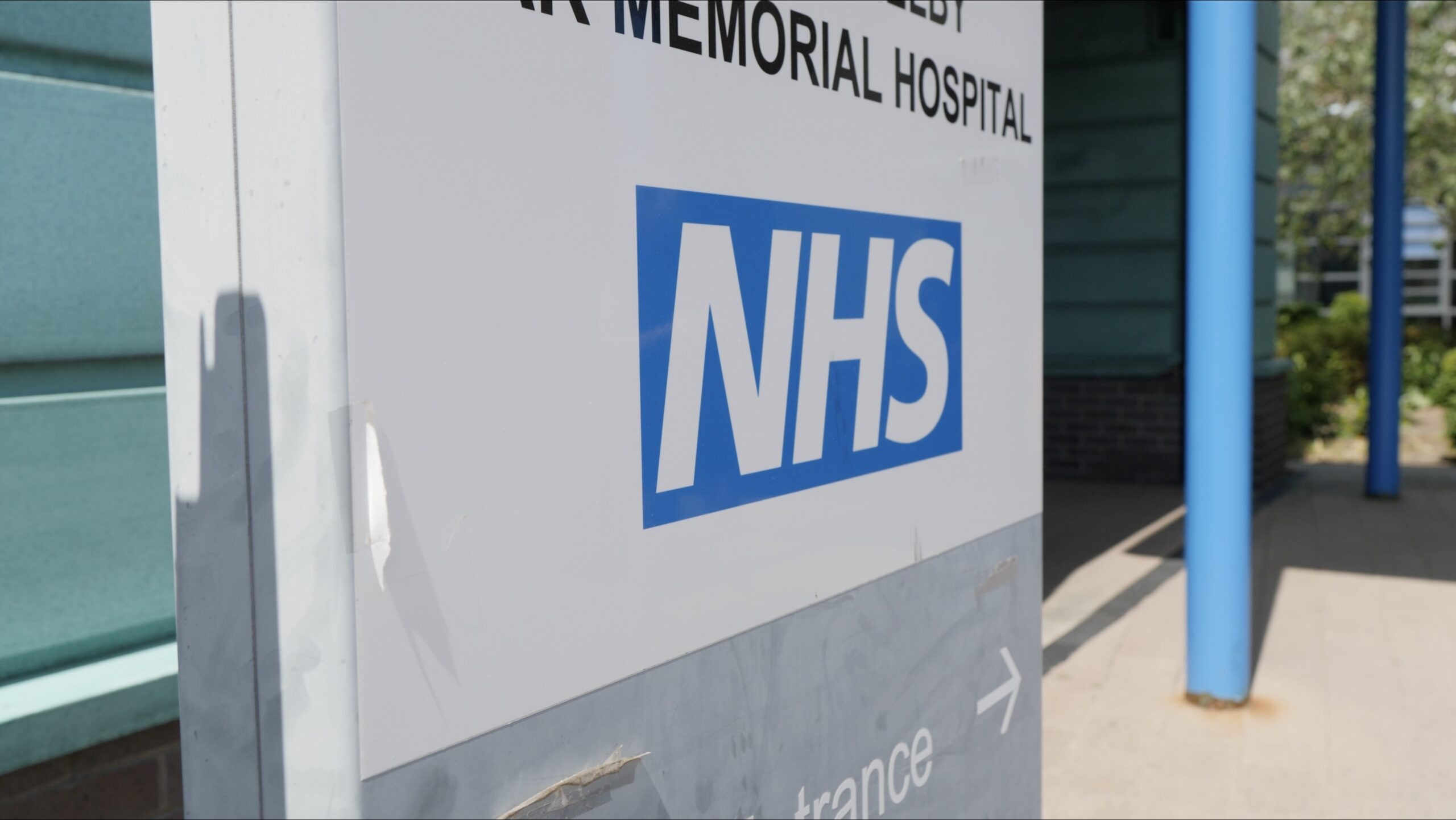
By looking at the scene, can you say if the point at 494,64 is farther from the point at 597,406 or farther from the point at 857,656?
the point at 857,656

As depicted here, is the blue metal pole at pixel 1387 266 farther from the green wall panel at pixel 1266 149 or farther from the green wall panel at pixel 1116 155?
the green wall panel at pixel 1116 155

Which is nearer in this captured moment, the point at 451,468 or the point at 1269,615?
the point at 451,468

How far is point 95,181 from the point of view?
2.35m

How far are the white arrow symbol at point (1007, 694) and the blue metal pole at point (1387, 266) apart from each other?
7.87 m

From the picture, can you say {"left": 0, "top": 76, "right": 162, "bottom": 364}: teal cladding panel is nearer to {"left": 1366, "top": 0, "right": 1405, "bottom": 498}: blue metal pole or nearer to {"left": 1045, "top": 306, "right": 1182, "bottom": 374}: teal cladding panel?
{"left": 1045, "top": 306, "right": 1182, "bottom": 374}: teal cladding panel

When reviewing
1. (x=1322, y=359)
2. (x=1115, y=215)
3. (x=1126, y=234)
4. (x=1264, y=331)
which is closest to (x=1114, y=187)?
(x=1115, y=215)

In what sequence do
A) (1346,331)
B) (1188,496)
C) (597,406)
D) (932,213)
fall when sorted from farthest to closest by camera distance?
1. (1346,331)
2. (1188,496)
3. (932,213)
4. (597,406)

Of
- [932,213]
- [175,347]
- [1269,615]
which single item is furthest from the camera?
[1269,615]

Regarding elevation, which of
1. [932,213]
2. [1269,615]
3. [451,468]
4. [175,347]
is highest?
[932,213]

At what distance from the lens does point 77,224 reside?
7.63 feet

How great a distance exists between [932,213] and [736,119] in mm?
539

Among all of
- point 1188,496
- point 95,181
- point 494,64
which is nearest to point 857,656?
point 494,64

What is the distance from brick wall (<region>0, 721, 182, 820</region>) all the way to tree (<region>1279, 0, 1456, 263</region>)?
16292 millimetres

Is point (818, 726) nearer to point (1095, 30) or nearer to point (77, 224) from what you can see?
point (77, 224)
